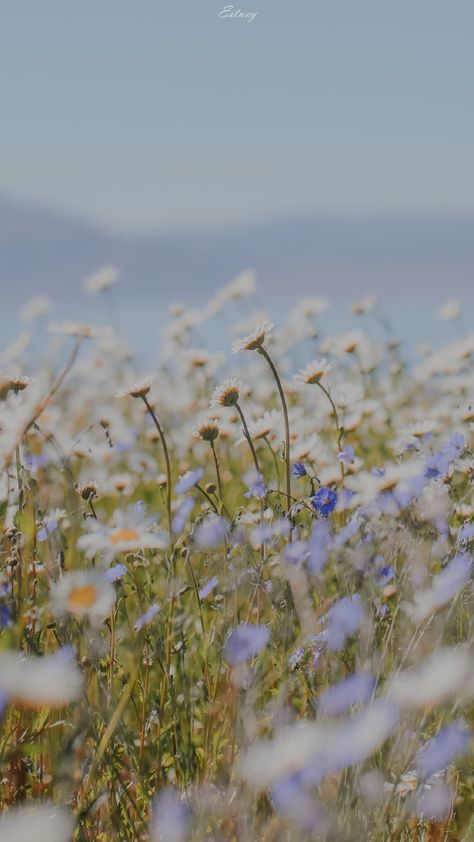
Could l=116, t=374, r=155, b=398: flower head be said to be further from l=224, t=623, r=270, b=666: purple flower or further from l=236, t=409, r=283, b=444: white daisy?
l=224, t=623, r=270, b=666: purple flower

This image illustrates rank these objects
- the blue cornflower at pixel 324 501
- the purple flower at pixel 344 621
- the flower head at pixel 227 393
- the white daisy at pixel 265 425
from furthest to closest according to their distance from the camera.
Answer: the white daisy at pixel 265 425 < the flower head at pixel 227 393 < the blue cornflower at pixel 324 501 < the purple flower at pixel 344 621

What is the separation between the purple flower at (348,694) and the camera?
4.19ft

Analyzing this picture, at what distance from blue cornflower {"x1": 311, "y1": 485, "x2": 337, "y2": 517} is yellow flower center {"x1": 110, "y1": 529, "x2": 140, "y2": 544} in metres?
0.37

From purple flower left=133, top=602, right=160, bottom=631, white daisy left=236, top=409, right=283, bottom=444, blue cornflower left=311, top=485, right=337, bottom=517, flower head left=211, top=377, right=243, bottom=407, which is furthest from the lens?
white daisy left=236, top=409, right=283, bottom=444

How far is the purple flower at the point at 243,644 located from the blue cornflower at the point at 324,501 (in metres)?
0.30

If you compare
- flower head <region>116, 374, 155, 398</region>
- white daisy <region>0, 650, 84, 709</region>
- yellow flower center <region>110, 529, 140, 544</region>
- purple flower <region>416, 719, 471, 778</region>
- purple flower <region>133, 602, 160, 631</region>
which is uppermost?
flower head <region>116, 374, 155, 398</region>

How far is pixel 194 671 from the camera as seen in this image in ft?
6.52

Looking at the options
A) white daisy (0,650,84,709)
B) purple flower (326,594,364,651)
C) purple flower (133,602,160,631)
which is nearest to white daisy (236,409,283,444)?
purple flower (133,602,160,631)

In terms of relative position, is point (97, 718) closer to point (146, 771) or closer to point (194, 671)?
point (146, 771)

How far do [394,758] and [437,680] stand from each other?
0.26 m

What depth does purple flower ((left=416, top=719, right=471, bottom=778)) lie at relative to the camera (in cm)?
137

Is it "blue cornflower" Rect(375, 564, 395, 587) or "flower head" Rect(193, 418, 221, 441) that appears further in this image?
"flower head" Rect(193, 418, 221, 441)

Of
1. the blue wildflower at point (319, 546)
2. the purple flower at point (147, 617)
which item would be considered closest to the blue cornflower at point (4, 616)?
the purple flower at point (147, 617)

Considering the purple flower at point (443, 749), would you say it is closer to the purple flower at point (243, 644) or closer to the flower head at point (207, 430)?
the purple flower at point (243, 644)
